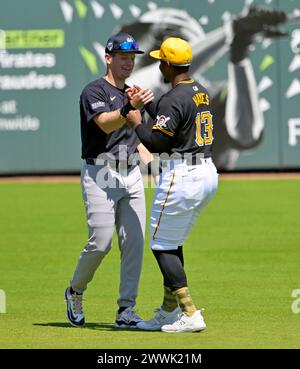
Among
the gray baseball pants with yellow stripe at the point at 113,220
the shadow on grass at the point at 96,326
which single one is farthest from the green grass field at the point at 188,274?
the gray baseball pants with yellow stripe at the point at 113,220

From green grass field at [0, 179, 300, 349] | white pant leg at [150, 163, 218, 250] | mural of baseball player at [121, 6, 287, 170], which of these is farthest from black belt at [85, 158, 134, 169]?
mural of baseball player at [121, 6, 287, 170]

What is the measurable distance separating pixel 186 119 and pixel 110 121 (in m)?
0.63

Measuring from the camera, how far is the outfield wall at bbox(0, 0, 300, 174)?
20.4 meters

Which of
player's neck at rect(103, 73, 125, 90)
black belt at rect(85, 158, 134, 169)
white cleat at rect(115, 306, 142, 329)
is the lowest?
white cleat at rect(115, 306, 142, 329)

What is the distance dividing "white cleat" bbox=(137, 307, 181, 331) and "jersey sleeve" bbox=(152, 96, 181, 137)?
1.52m

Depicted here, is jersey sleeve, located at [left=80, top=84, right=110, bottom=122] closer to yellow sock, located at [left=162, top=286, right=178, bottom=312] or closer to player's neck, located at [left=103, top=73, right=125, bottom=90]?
player's neck, located at [left=103, top=73, right=125, bottom=90]

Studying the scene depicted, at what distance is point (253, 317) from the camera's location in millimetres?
8812

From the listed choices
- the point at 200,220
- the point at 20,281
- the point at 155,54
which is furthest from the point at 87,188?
the point at 200,220

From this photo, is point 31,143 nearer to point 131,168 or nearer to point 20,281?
point 20,281

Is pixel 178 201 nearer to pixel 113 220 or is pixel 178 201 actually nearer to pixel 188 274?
pixel 113 220

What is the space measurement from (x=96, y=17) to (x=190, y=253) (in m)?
9.13

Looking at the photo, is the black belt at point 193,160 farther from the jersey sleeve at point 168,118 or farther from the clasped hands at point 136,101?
the clasped hands at point 136,101

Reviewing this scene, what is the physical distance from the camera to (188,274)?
36.7 feet
